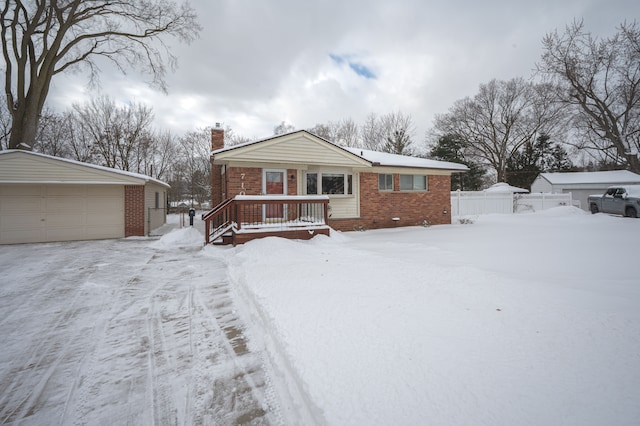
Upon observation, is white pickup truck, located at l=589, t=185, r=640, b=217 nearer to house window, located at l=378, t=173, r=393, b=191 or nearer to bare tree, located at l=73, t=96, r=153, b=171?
house window, located at l=378, t=173, r=393, b=191

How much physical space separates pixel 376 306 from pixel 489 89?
34.3 metres

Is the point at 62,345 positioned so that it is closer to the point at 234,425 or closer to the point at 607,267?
the point at 234,425

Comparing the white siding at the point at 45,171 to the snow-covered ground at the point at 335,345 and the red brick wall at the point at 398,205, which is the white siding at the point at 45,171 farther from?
the red brick wall at the point at 398,205

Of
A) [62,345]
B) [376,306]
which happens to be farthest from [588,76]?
[62,345]

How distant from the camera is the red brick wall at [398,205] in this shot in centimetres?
1231

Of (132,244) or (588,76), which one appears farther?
(588,76)

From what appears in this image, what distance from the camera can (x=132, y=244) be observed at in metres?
10.0

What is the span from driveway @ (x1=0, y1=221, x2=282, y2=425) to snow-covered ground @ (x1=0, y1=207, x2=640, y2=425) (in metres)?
0.02

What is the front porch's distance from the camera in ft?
27.5

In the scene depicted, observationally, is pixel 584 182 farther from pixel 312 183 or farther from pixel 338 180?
pixel 312 183

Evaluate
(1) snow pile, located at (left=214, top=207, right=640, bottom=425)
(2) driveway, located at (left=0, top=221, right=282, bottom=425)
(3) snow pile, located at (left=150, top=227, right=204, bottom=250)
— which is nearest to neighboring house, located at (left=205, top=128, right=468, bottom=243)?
(3) snow pile, located at (left=150, top=227, right=204, bottom=250)

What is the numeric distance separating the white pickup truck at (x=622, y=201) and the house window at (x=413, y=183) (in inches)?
429

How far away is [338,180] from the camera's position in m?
11.7

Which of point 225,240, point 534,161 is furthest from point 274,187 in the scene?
point 534,161
